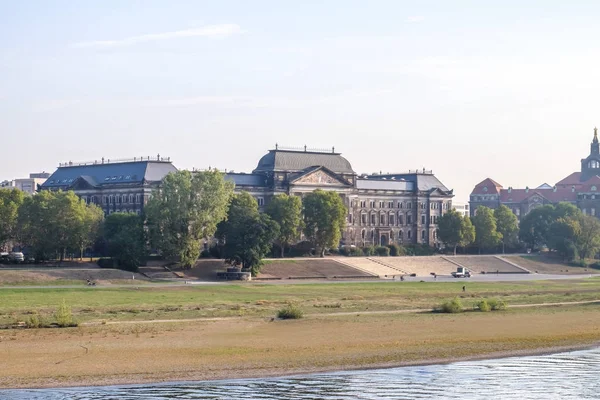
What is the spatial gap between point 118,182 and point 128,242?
4913 cm

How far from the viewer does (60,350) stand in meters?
56.0

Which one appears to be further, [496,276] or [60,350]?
[496,276]

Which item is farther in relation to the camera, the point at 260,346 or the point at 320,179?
the point at 320,179

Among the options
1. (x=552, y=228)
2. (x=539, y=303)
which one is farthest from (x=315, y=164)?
(x=539, y=303)

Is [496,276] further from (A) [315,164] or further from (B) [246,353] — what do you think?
(B) [246,353]

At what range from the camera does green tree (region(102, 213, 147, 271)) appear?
131 m

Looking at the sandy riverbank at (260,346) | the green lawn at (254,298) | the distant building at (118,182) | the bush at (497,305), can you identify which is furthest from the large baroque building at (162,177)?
the sandy riverbank at (260,346)

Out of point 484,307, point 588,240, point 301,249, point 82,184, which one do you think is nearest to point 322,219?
point 301,249

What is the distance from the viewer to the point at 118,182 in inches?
7023

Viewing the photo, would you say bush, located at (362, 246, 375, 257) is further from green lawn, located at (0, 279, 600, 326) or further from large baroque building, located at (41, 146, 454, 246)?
green lawn, located at (0, 279, 600, 326)

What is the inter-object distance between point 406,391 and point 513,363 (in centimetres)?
1113

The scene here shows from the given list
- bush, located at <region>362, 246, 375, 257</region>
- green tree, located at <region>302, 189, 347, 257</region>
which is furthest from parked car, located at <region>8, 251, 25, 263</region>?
bush, located at <region>362, 246, 375, 257</region>

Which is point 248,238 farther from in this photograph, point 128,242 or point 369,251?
point 369,251

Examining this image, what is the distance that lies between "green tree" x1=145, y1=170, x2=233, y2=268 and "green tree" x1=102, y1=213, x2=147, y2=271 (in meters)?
2.39
